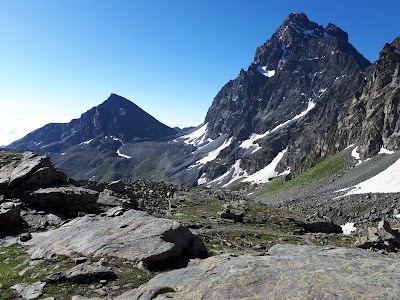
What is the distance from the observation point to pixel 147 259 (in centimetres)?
2266

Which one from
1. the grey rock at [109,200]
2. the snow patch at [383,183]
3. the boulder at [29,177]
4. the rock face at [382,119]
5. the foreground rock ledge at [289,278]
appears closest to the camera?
the foreground rock ledge at [289,278]

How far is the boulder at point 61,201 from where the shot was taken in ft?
141

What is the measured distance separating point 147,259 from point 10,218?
22.0m

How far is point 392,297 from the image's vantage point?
12.4m

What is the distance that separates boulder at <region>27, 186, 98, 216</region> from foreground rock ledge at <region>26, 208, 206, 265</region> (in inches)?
491

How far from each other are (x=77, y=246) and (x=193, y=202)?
51816 millimetres

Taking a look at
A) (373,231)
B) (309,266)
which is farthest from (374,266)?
(373,231)

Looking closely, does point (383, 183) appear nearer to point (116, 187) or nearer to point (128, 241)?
point (116, 187)

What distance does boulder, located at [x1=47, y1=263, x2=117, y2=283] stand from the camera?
20250 millimetres

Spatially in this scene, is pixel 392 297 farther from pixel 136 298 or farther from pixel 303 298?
pixel 136 298

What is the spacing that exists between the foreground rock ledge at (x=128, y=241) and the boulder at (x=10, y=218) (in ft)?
27.1

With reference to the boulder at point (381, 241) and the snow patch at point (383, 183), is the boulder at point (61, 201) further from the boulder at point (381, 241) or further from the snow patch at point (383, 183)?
the snow patch at point (383, 183)

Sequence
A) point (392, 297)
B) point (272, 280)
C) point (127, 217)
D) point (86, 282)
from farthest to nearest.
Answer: point (127, 217) → point (86, 282) → point (272, 280) → point (392, 297)

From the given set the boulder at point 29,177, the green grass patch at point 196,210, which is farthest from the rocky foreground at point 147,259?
the green grass patch at point 196,210
